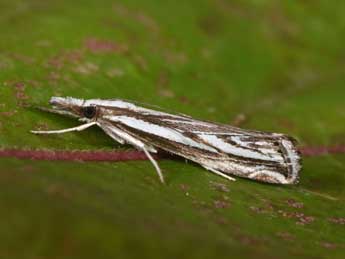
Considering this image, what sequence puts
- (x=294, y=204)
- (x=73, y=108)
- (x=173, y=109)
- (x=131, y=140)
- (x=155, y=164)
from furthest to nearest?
(x=173, y=109) < (x=73, y=108) < (x=131, y=140) < (x=294, y=204) < (x=155, y=164)

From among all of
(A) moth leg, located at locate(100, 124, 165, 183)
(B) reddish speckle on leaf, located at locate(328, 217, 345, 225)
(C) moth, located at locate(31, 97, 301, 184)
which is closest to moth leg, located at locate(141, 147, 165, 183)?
(A) moth leg, located at locate(100, 124, 165, 183)

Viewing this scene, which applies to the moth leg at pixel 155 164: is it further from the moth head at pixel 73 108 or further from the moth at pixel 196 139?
the moth head at pixel 73 108

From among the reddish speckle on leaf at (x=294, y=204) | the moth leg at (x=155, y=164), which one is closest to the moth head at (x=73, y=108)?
the moth leg at (x=155, y=164)

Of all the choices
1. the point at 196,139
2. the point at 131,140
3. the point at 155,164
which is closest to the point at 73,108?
the point at 131,140

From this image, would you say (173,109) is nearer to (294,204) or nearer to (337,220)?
(294,204)

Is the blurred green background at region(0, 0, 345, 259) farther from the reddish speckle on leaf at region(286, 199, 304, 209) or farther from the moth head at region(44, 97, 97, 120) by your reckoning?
the moth head at region(44, 97, 97, 120)

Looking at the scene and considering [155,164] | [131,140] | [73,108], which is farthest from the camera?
[73,108]

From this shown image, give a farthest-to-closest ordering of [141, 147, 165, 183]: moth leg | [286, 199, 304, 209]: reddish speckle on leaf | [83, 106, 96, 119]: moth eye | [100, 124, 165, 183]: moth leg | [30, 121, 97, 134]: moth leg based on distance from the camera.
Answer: [83, 106, 96, 119]: moth eye, [100, 124, 165, 183]: moth leg, [286, 199, 304, 209]: reddish speckle on leaf, [30, 121, 97, 134]: moth leg, [141, 147, 165, 183]: moth leg
